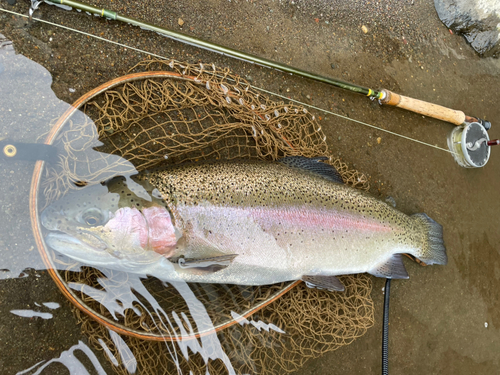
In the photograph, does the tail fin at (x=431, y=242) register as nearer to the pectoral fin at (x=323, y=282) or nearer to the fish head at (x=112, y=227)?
the pectoral fin at (x=323, y=282)

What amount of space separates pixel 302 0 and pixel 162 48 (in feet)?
3.90

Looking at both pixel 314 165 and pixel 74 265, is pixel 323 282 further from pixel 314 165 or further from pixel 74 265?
pixel 74 265

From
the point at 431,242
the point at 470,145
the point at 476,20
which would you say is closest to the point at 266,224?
the point at 431,242

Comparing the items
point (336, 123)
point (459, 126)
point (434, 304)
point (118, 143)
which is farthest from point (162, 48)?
point (434, 304)

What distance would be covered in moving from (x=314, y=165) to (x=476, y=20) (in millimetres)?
2600

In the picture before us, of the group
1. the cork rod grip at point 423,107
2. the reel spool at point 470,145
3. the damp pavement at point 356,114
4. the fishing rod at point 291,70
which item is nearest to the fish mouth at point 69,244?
the damp pavement at point 356,114

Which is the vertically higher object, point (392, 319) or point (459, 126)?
point (459, 126)

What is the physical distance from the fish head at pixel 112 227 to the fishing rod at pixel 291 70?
37.7 inches

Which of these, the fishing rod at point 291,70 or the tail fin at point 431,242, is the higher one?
the fishing rod at point 291,70

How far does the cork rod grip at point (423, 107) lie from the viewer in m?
2.37

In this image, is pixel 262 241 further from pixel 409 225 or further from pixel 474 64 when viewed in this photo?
pixel 474 64

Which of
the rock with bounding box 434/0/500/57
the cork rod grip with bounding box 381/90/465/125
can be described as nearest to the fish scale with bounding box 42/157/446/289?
the cork rod grip with bounding box 381/90/465/125

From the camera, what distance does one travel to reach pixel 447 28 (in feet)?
9.78

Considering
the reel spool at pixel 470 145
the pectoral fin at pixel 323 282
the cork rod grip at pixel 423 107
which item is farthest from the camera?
the reel spool at pixel 470 145
